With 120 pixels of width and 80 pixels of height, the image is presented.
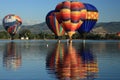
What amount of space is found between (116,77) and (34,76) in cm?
389

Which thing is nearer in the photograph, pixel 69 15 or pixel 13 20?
pixel 69 15

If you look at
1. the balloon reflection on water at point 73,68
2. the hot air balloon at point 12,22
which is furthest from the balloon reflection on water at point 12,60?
the hot air balloon at point 12,22

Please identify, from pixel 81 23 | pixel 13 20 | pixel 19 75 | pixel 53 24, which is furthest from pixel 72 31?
pixel 19 75

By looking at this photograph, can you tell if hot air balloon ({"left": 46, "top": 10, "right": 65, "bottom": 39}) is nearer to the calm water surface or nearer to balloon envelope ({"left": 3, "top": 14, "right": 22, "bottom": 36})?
balloon envelope ({"left": 3, "top": 14, "right": 22, "bottom": 36})

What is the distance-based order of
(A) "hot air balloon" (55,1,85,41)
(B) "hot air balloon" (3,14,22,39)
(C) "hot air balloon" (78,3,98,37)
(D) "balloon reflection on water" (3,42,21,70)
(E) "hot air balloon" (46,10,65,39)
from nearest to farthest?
(D) "balloon reflection on water" (3,42,21,70), (A) "hot air balloon" (55,1,85,41), (C) "hot air balloon" (78,3,98,37), (E) "hot air balloon" (46,10,65,39), (B) "hot air balloon" (3,14,22,39)

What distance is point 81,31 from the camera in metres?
88.3

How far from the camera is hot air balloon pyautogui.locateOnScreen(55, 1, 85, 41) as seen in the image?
8138 cm

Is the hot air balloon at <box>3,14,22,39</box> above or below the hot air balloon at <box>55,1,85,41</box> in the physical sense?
below

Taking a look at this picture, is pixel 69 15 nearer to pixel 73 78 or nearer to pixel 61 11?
pixel 61 11

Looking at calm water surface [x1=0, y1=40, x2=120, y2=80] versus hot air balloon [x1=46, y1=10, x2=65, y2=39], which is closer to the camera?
calm water surface [x1=0, y1=40, x2=120, y2=80]

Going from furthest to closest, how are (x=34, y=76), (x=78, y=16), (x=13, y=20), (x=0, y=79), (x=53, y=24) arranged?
1. (x=13, y=20)
2. (x=53, y=24)
3. (x=78, y=16)
4. (x=34, y=76)
5. (x=0, y=79)

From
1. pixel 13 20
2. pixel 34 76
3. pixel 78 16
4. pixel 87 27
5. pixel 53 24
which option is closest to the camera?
pixel 34 76

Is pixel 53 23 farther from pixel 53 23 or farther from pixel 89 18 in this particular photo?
pixel 89 18

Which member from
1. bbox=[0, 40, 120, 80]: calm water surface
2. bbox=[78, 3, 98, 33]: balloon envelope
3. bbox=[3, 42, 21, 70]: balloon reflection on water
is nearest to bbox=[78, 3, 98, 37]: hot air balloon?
bbox=[78, 3, 98, 33]: balloon envelope
